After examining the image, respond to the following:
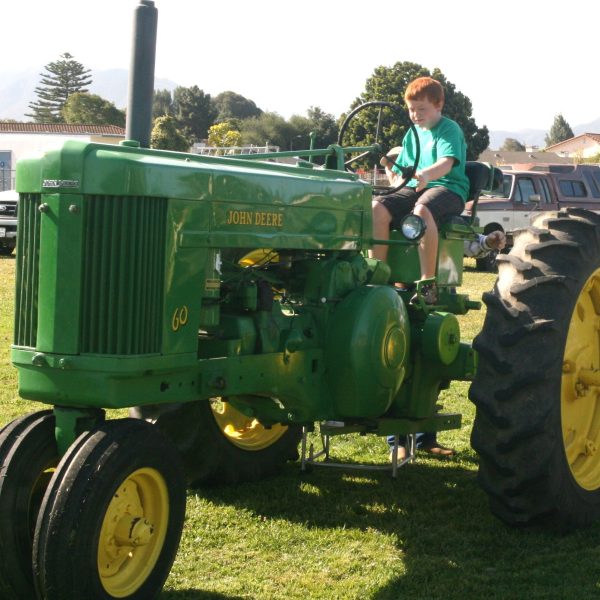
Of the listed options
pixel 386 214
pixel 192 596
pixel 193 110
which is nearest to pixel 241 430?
pixel 386 214

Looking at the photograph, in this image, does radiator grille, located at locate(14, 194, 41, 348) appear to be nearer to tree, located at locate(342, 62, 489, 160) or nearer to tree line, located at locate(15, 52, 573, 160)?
tree line, located at locate(15, 52, 573, 160)

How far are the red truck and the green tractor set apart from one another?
52.3ft

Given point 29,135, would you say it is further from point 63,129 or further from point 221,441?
point 221,441

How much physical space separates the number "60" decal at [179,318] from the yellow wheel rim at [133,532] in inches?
20.6

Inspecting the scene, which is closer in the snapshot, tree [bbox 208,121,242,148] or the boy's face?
the boy's face

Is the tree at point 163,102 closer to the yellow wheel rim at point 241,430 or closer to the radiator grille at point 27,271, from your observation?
the yellow wheel rim at point 241,430

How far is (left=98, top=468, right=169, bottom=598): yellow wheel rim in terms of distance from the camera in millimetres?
3549

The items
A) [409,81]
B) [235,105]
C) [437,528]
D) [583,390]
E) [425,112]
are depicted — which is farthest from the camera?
[235,105]

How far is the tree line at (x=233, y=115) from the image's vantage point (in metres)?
44.5

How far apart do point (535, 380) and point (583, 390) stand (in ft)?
2.06

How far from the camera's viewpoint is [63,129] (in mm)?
65750

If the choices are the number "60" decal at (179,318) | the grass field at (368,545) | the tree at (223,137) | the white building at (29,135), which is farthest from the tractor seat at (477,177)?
the white building at (29,135)

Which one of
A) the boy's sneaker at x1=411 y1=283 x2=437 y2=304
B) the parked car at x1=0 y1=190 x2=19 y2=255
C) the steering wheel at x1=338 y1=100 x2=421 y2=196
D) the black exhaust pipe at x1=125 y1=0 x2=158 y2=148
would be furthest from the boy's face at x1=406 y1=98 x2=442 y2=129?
the parked car at x1=0 y1=190 x2=19 y2=255

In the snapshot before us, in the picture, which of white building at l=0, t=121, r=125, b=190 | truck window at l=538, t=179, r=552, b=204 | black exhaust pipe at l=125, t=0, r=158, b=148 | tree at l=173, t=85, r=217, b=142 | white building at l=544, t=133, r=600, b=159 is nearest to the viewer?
black exhaust pipe at l=125, t=0, r=158, b=148
